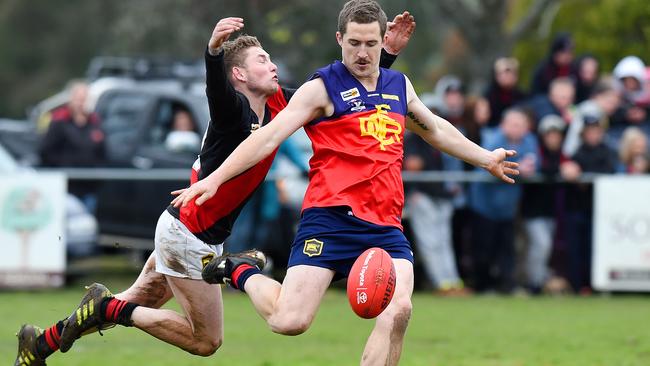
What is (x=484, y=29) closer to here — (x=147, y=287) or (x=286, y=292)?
(x=147, y=287)

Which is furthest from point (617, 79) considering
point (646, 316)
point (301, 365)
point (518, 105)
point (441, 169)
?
point (301, 365)

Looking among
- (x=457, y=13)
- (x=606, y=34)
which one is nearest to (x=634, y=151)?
(x=457, y=13)

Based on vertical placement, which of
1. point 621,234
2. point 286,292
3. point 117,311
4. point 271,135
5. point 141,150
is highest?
point 271,135

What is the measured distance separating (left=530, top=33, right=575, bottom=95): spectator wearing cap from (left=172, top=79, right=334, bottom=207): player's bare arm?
30.2 feet

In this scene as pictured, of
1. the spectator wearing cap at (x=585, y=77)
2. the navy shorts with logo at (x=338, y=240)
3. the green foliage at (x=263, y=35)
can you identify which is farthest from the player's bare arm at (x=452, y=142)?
the green foliage at (x=263, y=35)

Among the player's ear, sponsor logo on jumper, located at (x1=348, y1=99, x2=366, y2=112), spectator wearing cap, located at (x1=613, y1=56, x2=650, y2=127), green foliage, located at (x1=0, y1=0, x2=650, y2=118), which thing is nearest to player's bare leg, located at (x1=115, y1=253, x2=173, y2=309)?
the player's ear

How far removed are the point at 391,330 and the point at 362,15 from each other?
5.71 ft

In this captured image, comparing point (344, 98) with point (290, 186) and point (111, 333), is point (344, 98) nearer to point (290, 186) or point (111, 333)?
point (111, 333)

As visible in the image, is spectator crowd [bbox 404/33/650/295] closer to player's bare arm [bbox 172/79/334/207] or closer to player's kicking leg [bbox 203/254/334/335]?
player's bare arm [bbox 172/79/334/207]

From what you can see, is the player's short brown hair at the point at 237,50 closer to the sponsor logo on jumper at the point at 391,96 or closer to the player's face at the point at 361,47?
the player's face at the point at 361,47

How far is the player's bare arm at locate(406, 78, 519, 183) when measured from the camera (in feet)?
26.8

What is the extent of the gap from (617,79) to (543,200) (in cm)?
190

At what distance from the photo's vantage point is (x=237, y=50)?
8.12 m

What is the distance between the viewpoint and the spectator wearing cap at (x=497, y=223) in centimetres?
1527
